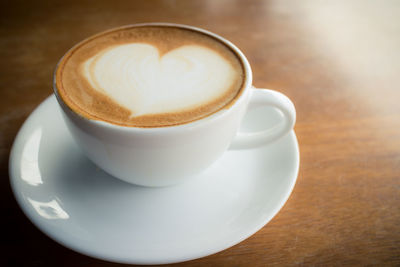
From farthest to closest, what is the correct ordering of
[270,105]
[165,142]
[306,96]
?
1. [306,96]
2. [270,105]
3. [165,142]

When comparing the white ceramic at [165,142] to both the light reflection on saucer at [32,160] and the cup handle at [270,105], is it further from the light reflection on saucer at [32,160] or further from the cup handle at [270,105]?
the light reflection on saucer at [32,160]

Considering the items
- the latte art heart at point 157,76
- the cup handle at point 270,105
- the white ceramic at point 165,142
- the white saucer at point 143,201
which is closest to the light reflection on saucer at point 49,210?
the white saucer at point 143,201

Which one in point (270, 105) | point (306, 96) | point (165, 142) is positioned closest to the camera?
point (165, 142)

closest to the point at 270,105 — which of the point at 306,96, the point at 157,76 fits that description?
the point at 157,76

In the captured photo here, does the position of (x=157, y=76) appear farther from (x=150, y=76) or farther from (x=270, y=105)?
(x=270, y=105)

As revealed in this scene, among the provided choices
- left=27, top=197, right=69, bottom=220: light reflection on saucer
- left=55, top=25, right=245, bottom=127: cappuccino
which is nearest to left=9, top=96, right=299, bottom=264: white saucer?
left=27, top=197, right=69, bottom=220: light reflection on saucer

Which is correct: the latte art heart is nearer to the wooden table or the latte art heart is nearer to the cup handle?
the cup handle

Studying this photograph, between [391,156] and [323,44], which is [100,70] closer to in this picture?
[391,156]
